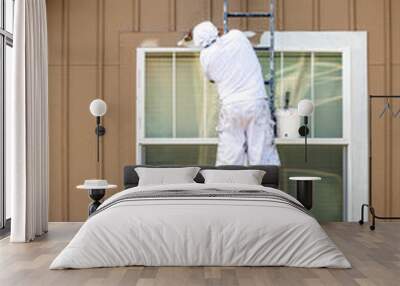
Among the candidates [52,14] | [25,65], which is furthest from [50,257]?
[52,14]

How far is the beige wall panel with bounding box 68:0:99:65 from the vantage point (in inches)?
326

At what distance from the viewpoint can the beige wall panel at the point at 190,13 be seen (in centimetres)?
827

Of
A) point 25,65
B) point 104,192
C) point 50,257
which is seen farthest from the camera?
point 104,192

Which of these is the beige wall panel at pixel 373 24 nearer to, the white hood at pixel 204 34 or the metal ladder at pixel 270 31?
the metal ladder at pixel 270 31

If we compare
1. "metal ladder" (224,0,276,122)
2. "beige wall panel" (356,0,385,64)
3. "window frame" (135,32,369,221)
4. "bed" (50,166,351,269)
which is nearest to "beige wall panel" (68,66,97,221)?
"window frame" (135,32,369,221)

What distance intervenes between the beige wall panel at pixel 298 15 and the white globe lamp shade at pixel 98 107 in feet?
8.05

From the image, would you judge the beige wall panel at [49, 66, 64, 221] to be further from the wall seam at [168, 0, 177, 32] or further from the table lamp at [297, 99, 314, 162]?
the table lamp at [297, 99, 314, 162]

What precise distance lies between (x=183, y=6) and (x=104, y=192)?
255 centimetres

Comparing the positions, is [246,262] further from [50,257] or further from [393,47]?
[393,47]

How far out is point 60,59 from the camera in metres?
8.26

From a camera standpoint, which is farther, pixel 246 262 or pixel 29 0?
pixel 29 0

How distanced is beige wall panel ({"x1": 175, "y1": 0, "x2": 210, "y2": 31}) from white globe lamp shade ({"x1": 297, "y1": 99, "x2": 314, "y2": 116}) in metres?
1.62

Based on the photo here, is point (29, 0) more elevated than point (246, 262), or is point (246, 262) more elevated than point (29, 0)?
point (29, 0)

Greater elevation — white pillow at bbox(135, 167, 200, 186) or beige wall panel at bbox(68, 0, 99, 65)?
beige wall panel at bbox(68, 0, 99, 65)
